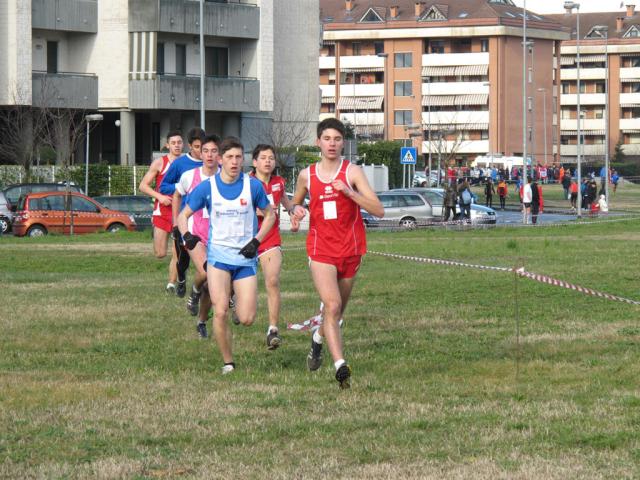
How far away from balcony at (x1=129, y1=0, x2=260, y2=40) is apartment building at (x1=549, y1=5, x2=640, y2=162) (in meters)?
88.0

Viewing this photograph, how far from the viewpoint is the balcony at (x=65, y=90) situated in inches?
2383

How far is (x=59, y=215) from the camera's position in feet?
140

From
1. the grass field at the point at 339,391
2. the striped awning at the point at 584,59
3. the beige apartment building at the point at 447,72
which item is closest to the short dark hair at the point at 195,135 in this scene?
the grass field at the point at 339,391

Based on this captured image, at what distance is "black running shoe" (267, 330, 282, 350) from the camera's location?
12.8 metres

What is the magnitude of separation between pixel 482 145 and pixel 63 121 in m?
76.2

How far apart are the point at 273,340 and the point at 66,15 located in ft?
167

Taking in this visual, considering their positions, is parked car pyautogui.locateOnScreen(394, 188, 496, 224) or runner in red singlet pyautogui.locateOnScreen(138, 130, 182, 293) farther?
parked car pyautogui.locateOnScreen(394, 188, 496, 224)

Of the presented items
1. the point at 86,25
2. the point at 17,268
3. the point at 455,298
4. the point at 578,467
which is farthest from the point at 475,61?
the point at 578,467

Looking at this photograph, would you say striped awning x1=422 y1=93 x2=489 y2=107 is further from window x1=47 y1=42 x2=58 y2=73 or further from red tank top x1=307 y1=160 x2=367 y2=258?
red tank top x1=307 y1=160 x2=367 y2=258

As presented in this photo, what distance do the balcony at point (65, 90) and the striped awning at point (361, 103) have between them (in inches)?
2840

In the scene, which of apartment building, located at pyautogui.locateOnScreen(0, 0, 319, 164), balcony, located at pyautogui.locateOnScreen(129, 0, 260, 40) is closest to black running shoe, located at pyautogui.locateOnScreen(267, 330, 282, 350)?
apartment building, located at pyautogui.locateOnScreen(0, 0, 319, 164)

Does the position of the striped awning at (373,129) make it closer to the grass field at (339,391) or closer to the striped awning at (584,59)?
the striped awning at (584,59)

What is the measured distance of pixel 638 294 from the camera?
19.7m

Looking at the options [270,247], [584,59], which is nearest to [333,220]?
[270,247]
